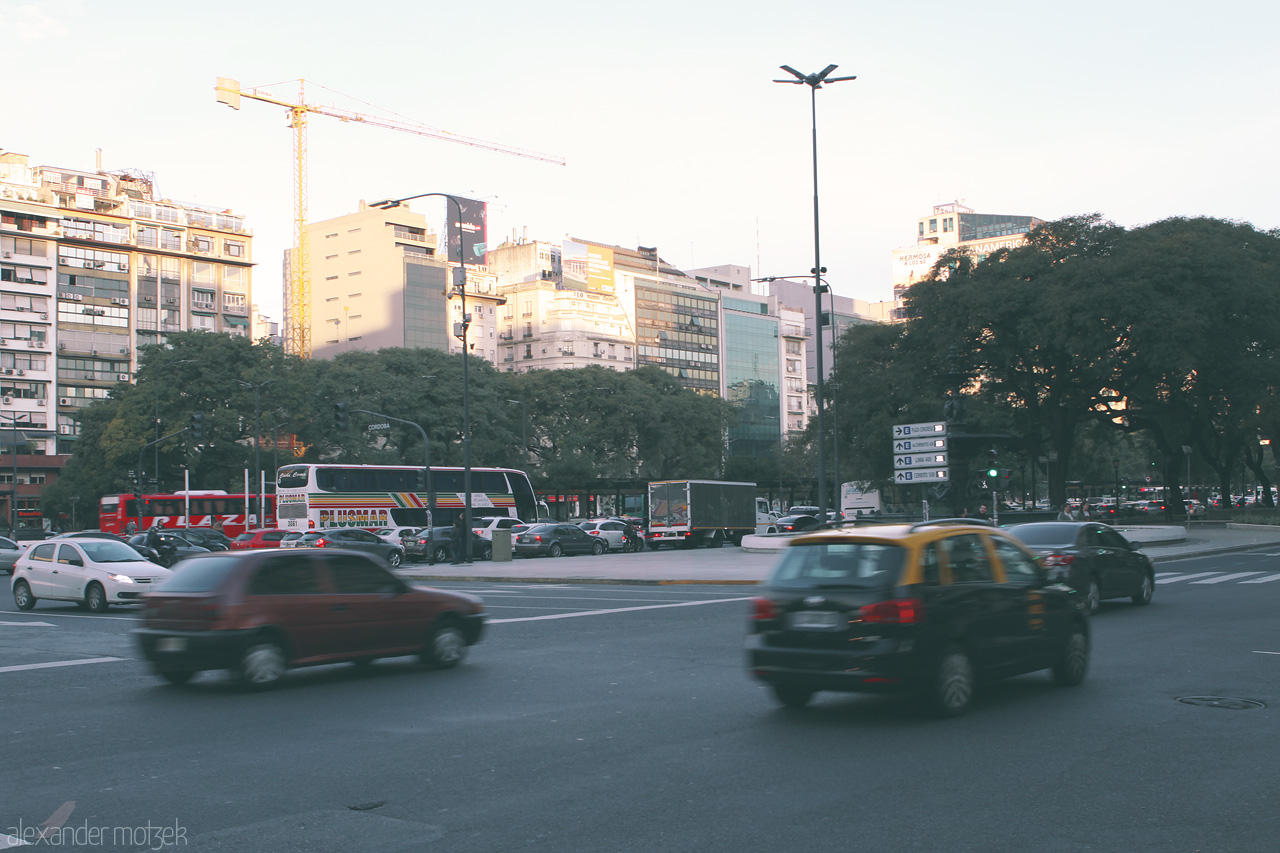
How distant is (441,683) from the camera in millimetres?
12266

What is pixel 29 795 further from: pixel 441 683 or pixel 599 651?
pixel 599 651

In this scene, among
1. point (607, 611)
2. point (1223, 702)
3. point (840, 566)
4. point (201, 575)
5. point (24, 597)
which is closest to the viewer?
point (840, 566)

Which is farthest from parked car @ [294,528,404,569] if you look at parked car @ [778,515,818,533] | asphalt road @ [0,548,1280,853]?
asphalt road @ [0,548,1280,853]

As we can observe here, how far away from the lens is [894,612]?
909cm

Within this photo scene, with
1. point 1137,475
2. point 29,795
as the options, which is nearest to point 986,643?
point 29,795

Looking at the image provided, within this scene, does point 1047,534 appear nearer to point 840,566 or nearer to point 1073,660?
point 1073,660

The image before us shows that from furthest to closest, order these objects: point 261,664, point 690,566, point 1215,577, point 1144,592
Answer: point 690,566, point 1215,577, point 1144,592, point 261,664

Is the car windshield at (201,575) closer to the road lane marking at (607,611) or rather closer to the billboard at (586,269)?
the road lane marking at (607,611)

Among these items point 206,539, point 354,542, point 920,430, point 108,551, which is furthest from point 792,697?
point 206,539

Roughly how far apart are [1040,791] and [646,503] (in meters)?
50.4

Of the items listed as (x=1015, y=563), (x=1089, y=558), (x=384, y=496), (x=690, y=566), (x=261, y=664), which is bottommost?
(x=690, y=566)

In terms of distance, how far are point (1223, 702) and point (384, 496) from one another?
46.8 meters

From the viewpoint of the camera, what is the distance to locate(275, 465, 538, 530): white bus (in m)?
50.5

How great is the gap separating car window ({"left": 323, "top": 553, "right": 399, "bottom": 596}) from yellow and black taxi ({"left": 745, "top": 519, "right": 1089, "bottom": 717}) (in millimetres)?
4886
